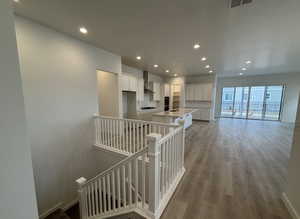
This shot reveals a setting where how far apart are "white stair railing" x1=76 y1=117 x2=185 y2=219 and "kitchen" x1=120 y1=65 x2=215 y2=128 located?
3457 millimetres

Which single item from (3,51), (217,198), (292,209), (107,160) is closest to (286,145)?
(292,209)

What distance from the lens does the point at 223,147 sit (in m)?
3.75

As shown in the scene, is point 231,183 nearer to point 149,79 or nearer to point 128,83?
point 128,83

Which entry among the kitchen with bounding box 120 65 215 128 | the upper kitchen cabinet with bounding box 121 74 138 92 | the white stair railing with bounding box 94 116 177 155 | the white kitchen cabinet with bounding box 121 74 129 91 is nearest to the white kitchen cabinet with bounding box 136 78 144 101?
the kitchen with bounding box 120 65 215 128

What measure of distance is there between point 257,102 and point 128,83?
826cm

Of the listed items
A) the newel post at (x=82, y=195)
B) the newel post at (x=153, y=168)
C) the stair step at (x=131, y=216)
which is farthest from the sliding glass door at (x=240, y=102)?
the newel post at (x=82, y=195)

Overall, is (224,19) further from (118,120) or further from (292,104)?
(292,104)

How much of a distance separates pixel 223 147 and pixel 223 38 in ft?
9.44

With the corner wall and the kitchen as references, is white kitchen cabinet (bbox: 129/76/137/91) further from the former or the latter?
the corner wall

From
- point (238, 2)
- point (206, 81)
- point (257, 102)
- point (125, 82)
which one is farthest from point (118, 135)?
point (257, 102)

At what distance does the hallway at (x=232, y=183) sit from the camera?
66.4 inches

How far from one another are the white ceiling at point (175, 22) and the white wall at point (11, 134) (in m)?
1.65

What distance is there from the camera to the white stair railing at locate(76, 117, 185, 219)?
1.52 meters

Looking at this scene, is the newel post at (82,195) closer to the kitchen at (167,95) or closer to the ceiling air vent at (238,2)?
the ceiling air vent at (238,2)
